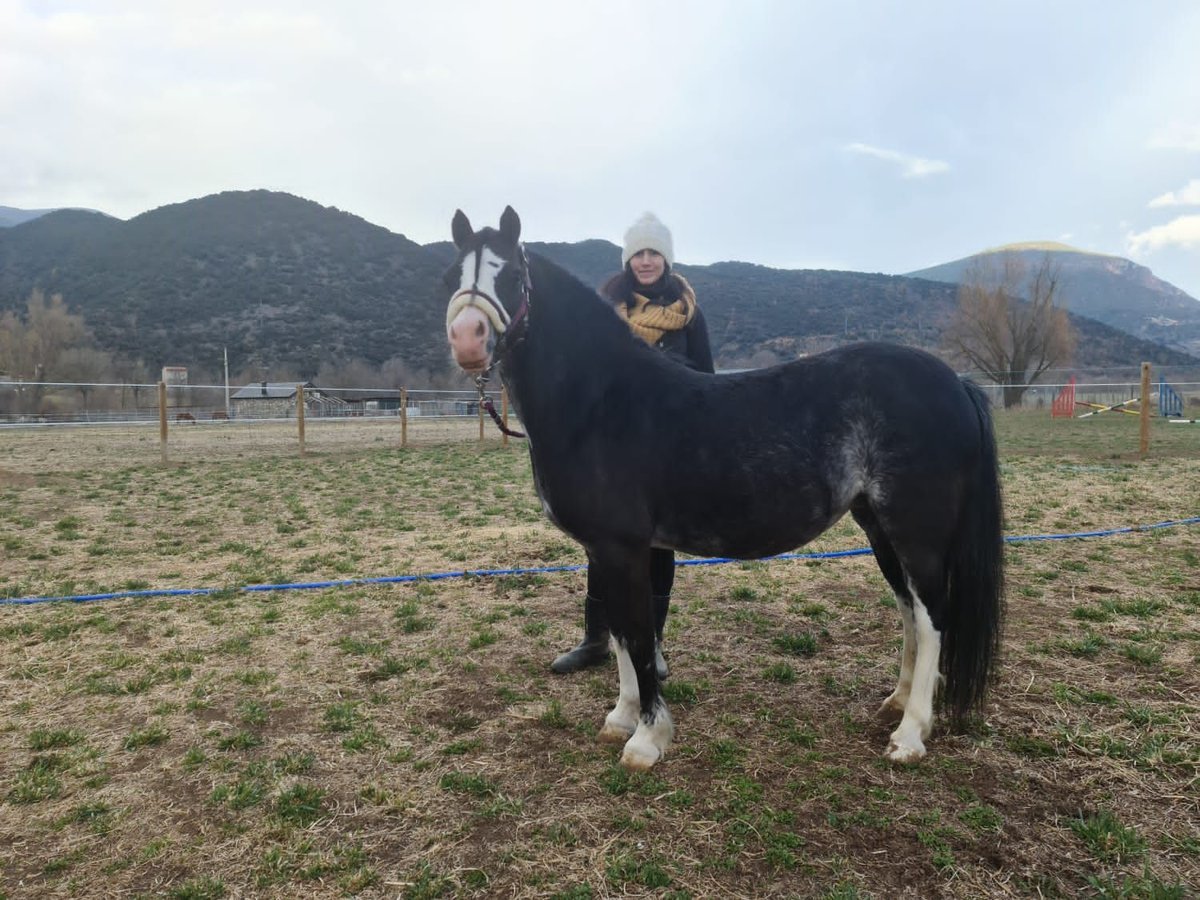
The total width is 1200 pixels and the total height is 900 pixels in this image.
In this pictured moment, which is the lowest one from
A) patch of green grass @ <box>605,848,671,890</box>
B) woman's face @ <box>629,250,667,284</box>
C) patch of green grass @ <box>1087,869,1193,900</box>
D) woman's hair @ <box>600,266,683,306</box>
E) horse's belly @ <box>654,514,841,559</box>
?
patch of green grass @ <box>605,848,671,890</box>

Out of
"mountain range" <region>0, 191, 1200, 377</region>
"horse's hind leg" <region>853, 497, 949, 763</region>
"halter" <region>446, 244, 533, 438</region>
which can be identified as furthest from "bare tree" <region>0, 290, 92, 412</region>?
"horse's hind leg" <region>853, 497, 949, 763</region>

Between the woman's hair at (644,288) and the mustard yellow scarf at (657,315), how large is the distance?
1.3 inches

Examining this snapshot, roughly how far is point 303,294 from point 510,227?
263 feet

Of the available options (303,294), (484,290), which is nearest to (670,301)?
(484,290)

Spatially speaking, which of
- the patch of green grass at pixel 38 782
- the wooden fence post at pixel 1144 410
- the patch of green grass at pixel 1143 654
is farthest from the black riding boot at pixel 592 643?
the wooden fence post at pixel 1144 410

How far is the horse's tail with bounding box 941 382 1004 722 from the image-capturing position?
2.78m

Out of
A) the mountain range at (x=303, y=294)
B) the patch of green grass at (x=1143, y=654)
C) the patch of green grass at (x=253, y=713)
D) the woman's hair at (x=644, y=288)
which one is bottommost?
the patch of green grass at (x=253, y=713)

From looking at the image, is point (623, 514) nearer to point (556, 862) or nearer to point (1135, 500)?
point (556, 862)

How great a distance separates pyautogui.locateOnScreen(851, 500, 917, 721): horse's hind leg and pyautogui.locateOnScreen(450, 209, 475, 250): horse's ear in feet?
7.09

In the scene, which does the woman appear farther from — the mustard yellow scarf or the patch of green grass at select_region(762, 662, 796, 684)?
the patch of green grass at select_region(762, 662, 796, 684)

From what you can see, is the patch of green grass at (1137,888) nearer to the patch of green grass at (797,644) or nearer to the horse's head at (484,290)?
the patch of green grass at (797,644)

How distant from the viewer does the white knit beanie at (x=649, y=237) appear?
11.2 feet

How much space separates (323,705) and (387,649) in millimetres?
735

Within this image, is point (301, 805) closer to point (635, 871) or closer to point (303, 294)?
point (635, 871)
